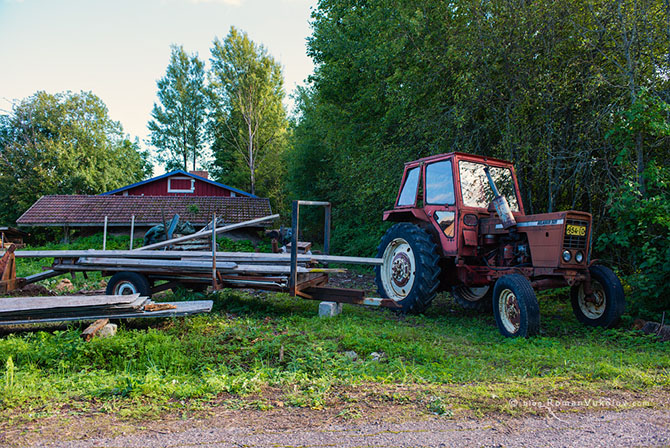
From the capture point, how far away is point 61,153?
36375 mm

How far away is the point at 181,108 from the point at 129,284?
36.3m

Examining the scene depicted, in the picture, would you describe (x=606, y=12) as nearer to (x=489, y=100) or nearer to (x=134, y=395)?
(x=489, y=100)

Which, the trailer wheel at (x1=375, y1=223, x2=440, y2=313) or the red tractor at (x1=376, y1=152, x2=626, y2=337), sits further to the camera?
the trailer wheel at (x1=375, y1=223, x2=440, y2=313)

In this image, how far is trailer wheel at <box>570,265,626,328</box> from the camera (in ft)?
18.2

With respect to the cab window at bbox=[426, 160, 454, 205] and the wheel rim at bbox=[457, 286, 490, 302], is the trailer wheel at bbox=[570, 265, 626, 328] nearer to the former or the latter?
the wheel rim at bbox=[457, 286, 490, 302]

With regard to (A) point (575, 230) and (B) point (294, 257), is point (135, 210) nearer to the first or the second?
(B) point (294, 257)

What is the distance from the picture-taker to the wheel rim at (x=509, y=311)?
543 cm

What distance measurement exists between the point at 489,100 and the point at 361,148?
6.12 m

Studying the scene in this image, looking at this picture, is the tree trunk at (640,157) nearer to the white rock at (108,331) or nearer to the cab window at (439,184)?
the cab window at (439,184)

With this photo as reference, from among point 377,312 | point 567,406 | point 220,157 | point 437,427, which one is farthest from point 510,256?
point 220,157

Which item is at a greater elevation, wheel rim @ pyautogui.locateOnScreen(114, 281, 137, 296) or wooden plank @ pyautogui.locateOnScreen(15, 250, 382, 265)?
wooden plank @ pyautogui.locateOnScreen(15, 250, 382, 265)

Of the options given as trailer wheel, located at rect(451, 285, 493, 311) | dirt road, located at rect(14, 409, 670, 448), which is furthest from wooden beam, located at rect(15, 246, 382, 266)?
dirt road, located at rect(14, 409, 670, 448)

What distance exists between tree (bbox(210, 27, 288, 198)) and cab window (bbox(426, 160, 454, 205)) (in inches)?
1191

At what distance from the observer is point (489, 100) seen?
9.91 m
